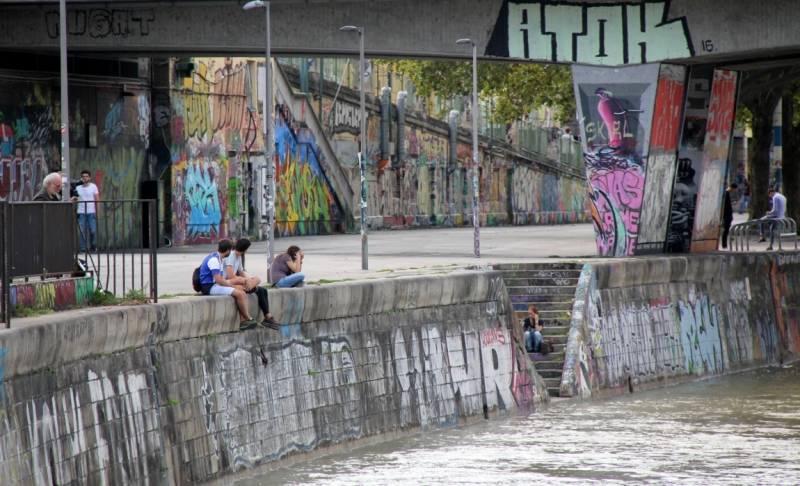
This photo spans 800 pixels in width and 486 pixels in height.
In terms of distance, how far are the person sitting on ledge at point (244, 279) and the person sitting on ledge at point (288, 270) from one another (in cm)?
109

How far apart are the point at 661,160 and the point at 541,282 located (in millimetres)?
4690

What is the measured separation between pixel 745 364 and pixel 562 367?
6537 millimetres

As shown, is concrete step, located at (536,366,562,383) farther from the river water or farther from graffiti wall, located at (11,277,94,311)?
graffiti wall, located at (11,277,94,311)

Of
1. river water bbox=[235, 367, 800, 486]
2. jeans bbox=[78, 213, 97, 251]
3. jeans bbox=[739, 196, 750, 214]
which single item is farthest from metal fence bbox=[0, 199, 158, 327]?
jeans bbox=[739, 196, 750, 214]

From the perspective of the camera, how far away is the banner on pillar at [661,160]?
87.1 feet

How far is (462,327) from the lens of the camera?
20.5 meters

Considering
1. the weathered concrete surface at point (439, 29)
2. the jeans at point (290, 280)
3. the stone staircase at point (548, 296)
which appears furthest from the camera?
the weathered concrete surface at point (439, 29)

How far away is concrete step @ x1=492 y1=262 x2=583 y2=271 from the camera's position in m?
23.8

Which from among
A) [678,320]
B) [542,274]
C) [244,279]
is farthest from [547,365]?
[244,279]

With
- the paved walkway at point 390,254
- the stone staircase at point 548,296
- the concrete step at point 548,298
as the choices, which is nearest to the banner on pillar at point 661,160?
the paved walkway at point 390,254

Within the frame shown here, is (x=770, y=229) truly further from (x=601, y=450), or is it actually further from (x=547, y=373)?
(x=601, y=450)

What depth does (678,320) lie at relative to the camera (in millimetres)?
25969

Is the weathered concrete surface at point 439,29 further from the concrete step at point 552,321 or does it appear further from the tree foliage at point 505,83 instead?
the tree foliage at point 505,83

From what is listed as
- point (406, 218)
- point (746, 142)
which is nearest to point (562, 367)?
point (406, 218)
